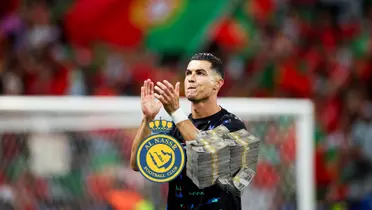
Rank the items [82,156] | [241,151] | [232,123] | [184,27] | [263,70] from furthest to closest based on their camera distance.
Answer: [263,70]
[184,27]
[82,156]
[232,123]
[241,151]

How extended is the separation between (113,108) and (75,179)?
56cm

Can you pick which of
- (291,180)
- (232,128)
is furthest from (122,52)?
(232,128)

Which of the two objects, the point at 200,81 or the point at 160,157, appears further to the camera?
the point at 200,81

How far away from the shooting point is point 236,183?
244cm

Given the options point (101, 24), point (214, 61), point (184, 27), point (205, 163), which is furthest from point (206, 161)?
point (101, 24)

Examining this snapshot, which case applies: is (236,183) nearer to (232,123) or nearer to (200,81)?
(232,123)

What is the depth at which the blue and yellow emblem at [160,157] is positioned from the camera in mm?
2369

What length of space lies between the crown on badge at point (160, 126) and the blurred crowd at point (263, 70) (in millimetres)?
4749

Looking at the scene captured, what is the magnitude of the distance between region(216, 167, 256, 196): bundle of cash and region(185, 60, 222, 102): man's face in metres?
0.28

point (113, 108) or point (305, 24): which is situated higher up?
point (305, 24)

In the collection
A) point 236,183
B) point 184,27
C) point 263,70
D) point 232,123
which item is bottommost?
point 236,183

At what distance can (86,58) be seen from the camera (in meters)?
8.95

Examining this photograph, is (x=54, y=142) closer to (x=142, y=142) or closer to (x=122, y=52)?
(x=142, y=142)

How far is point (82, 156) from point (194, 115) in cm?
278
